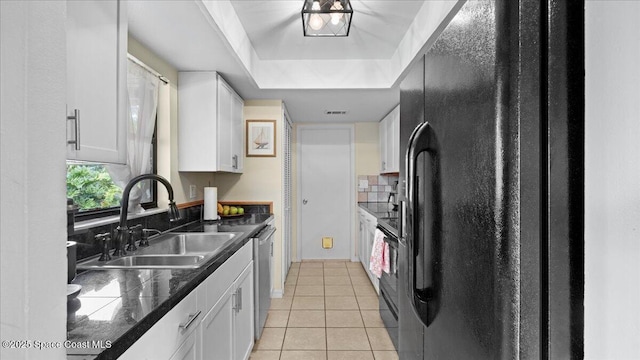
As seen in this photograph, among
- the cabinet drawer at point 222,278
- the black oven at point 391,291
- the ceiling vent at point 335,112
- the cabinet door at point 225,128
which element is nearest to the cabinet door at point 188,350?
the cabinet drawer at point 222,278

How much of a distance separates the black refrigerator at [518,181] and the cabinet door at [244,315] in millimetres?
1488

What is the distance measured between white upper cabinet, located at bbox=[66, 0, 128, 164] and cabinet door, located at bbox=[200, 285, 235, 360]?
77cm

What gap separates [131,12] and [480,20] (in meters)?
1.80

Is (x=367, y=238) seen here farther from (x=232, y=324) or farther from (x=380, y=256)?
(x=232, y=324)

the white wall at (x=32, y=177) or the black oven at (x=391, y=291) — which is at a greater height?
the white wall at (x=32, y=177)

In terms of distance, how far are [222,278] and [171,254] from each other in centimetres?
52

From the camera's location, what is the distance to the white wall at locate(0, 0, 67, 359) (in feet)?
1.44

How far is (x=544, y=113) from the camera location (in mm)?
525

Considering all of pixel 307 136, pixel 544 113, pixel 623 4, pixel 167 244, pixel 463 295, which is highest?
pixel 307 136

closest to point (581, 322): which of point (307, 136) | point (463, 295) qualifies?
point (463, 295)

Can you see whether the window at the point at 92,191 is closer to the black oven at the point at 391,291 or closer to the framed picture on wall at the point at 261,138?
the framed picture on wall at the point at 261,138

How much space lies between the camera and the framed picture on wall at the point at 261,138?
12.0 ft

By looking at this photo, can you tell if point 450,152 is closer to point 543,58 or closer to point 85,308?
point 543,58

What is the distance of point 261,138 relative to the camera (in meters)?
3.65
